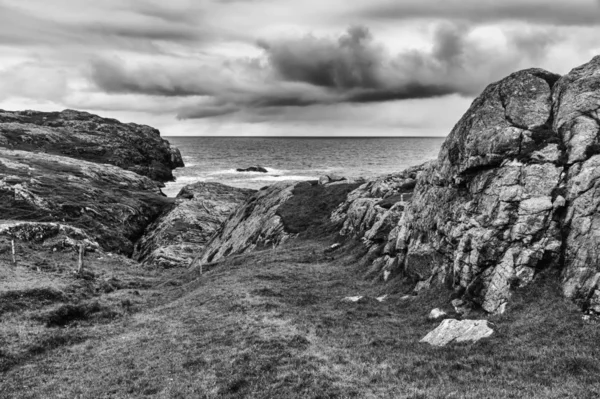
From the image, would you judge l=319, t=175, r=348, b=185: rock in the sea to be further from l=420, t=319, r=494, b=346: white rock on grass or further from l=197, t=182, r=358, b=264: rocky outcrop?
l=420, t=319, r=494, b=346: white rock on grass

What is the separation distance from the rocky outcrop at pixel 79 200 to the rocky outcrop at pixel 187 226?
18.6 ft

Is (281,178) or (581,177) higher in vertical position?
(581,177)

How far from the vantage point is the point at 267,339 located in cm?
2377

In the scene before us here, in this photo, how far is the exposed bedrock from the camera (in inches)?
912

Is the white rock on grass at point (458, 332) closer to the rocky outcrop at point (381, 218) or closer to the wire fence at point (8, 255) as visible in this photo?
the rocky outcrop at point (381, 218)

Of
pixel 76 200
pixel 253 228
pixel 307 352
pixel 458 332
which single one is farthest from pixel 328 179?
pixel 307 352

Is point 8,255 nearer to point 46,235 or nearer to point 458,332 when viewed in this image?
point 46,235

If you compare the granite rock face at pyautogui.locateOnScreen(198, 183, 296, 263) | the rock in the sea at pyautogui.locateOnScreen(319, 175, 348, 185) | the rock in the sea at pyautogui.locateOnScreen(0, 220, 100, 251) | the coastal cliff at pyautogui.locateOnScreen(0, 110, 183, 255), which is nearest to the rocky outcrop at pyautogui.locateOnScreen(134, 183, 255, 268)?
the granite rock face at pyautogui.locateOnScreen(198, 183, 296, 263)

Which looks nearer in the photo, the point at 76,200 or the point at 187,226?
the point at 187,226

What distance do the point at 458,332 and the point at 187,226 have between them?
70.3 meters

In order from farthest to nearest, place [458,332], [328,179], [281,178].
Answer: [281,178]
[328,179]
[458,332]

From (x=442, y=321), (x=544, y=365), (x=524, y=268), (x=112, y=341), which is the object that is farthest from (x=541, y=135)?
(x=112, y=341)

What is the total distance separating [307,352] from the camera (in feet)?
71.1

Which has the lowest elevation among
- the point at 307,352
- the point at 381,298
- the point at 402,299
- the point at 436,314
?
the point at 381,298
